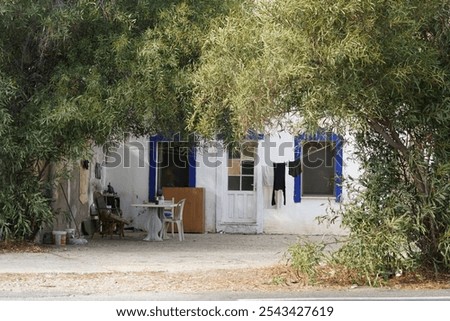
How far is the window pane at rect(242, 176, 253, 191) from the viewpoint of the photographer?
2441 cm

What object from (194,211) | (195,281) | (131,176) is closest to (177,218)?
(194,211)

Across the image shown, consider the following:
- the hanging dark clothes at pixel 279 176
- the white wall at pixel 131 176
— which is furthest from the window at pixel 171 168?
the hanging dark clothes at pixel 279 176

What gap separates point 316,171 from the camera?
2434cm

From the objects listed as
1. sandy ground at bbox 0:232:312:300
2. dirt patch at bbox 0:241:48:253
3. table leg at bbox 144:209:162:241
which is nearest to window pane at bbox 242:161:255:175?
sandy ground at bbox 0:232:312:300

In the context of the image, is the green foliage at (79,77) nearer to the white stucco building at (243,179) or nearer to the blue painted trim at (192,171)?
the white stucco building at (243,179)

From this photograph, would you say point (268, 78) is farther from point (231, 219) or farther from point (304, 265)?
point (231, 219)

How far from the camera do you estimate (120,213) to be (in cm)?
2419

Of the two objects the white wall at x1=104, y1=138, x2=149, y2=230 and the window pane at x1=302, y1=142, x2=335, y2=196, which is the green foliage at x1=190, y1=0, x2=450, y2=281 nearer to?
the window pane at x1=302, y1=142, x2=335, y2=196

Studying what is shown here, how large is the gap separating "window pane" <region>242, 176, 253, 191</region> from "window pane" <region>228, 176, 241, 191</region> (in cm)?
13

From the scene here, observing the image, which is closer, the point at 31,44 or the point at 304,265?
the point at 304,265

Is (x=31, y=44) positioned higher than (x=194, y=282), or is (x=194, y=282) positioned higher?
(x=31, y=44)

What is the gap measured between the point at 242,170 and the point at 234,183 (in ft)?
1.27
